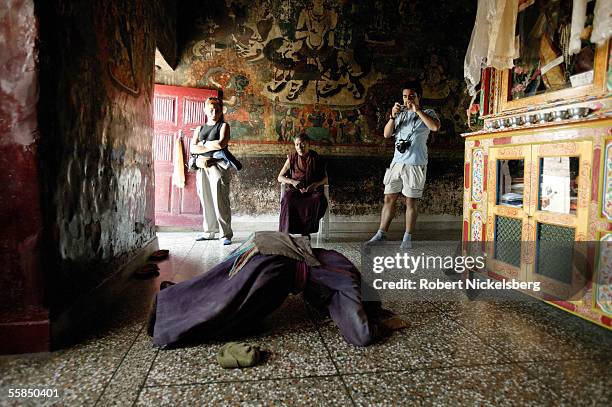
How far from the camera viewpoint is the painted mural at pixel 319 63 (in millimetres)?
5664

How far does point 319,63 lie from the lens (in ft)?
19.2

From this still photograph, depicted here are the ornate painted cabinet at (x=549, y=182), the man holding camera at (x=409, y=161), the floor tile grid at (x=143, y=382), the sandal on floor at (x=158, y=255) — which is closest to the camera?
the floor tile grid at (x=143, y=382)

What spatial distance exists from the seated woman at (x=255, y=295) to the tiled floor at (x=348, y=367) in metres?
0.10

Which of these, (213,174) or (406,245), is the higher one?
(213,174)

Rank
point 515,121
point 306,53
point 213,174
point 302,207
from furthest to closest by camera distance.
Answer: point 306,53
point 213,174
point 302,207
point 515,121

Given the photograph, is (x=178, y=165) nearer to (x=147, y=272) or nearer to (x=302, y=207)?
(x=302, y=207)

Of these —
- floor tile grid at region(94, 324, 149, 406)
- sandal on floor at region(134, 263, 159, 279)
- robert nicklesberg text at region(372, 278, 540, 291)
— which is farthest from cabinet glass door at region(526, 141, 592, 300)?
sandal on floor at region(134, 263, 159, 279)

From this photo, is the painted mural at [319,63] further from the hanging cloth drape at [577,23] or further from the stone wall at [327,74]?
the hanging cloth drape at [577,23]

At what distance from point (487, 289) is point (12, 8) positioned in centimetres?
331

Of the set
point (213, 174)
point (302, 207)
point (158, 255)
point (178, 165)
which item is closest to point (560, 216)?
point (302, 207)

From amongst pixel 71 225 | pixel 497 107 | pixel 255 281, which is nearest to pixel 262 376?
pixel 255 281

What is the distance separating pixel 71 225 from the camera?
6.73 feet

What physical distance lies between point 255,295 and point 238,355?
304 mm

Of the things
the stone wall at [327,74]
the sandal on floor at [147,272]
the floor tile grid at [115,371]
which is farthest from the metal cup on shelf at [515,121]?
the stone wall at [327,74]
